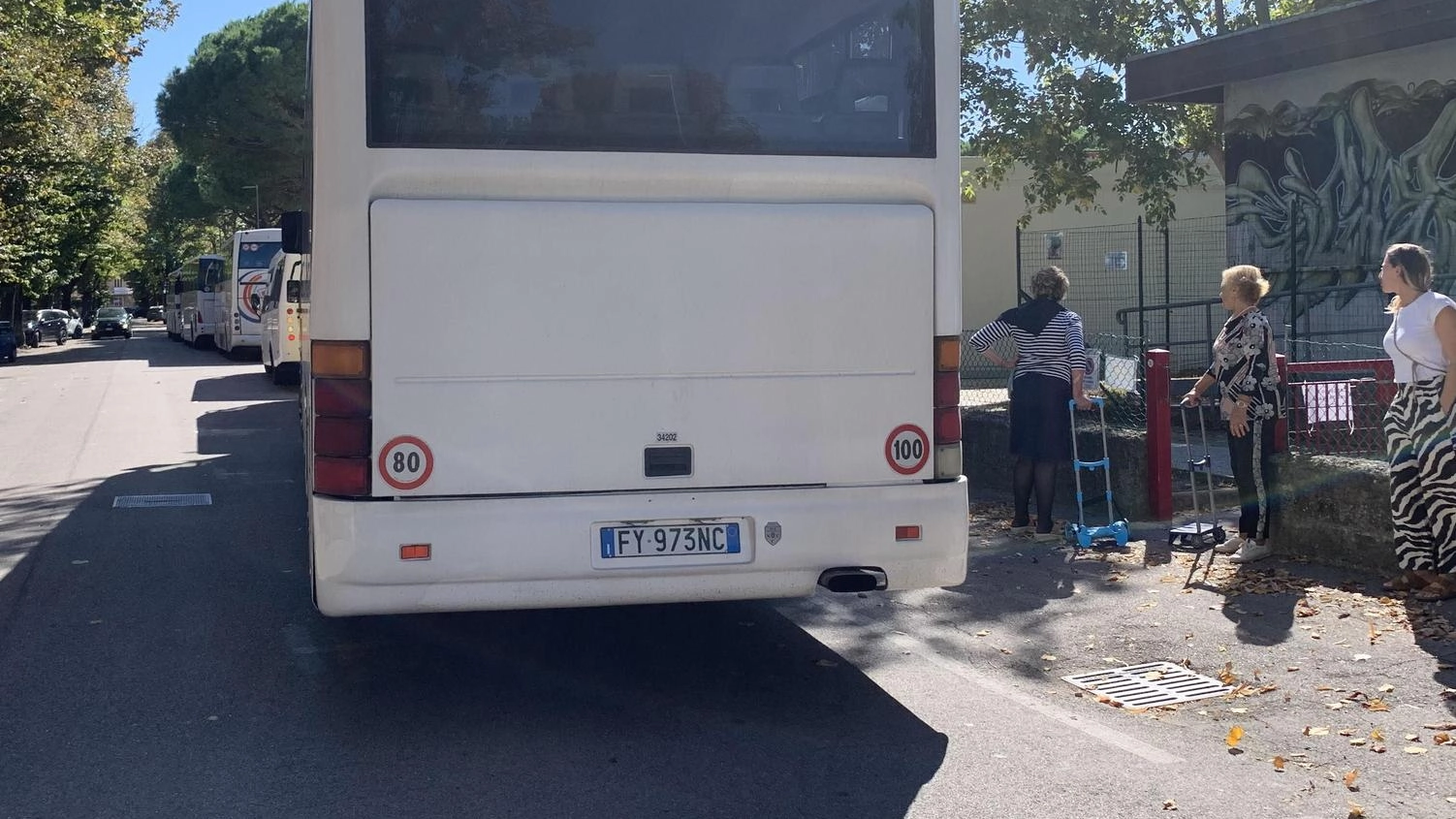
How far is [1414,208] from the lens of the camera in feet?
48.8

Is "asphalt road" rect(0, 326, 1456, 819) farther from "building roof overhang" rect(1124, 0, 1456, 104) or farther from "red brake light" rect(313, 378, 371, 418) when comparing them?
"building roof overhang" rect(1124, 0, 1456, 104)

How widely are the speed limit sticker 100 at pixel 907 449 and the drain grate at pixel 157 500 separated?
758 cm

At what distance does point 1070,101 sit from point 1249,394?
1072cm

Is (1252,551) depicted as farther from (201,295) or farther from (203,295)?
(201,295)

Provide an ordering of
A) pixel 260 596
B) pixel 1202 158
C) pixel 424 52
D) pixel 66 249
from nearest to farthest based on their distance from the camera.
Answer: pixel 424 52 → pixel 260 596 → pixel 1202 158 → pixel 66 249

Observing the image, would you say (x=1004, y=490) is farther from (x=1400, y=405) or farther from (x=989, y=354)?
(x=1400, y=405)

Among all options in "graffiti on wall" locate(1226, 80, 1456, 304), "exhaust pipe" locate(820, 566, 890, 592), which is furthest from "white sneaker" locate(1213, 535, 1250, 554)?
"graffiti on wall" locate(1226, 80, 1456, 304)

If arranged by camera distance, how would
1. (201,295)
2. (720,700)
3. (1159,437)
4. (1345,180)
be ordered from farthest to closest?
(201,295) → (1345,180) → (1159,437) → (720,700)

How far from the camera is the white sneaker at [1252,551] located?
847 centimetres

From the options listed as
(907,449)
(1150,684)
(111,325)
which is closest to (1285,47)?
(1150,684)

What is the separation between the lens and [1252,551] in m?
8.47

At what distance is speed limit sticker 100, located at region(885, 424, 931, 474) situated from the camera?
19.0 ft

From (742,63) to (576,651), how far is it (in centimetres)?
285

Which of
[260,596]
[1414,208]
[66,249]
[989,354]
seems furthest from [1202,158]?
[66,249]
